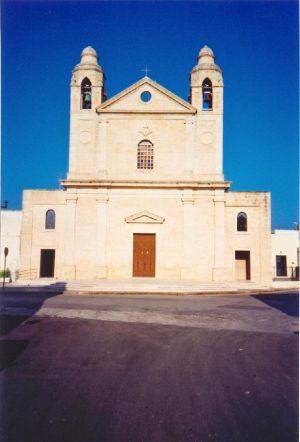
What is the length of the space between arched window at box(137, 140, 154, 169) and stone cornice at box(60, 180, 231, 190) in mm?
1521

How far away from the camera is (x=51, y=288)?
2011 centimetres

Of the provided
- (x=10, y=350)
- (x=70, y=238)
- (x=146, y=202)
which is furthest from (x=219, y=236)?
(x=10, y=350)

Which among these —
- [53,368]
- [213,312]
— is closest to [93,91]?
[213,312]

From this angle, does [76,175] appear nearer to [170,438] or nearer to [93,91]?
[93,91]

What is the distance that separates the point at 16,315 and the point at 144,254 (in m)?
13.3

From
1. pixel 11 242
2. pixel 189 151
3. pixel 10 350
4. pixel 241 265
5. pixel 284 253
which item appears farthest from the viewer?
pixel 284 253

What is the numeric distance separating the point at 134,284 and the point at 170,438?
16627 millimetres

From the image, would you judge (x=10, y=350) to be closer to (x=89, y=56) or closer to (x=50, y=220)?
(x=50, y=220)

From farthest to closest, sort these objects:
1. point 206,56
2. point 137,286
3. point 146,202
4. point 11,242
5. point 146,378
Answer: point 11,242 → point 206,56 → point 146,202 → point 137,286 → point 146,378

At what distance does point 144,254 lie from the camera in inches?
955

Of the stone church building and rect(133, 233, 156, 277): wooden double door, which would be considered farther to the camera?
rect(133, 233, 156, 277): wooden double door

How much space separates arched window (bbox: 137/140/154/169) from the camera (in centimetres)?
2516

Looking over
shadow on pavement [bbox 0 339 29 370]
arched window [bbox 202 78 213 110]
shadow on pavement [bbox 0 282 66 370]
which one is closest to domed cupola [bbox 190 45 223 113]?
arched window [bbox 202 78 213 110]

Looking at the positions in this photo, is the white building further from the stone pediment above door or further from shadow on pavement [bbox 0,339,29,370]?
shadow on pavement [bbox 0,339,29,370]
